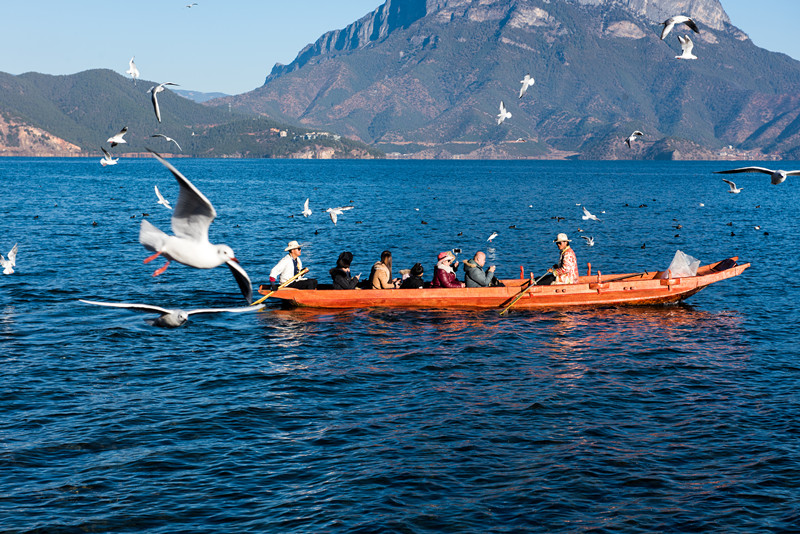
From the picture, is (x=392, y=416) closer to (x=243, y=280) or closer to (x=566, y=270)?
(x=243, y=280)

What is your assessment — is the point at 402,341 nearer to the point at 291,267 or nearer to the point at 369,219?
the point at 291,267

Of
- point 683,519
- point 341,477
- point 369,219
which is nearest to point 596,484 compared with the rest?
point 683,519

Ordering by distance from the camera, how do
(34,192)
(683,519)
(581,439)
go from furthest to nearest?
(34,192), (581,439), (683,519)

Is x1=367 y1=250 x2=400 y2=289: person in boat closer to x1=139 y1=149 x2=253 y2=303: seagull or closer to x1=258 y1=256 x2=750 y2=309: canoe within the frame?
x1=258 y1=256 x2=750 y2=309: canoe

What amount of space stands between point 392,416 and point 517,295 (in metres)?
10.9

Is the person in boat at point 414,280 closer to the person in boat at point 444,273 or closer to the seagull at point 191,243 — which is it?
the person in boat at point 444,273

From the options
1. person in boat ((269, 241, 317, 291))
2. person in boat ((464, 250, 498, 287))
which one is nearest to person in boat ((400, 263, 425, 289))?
person in boat ((464, 250, 498, 287))

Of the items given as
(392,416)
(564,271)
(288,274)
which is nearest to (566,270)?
(564,271)

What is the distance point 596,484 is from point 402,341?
1016 centimetres

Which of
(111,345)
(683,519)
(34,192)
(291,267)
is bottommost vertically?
(683,519)

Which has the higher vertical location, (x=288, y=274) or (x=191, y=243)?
(x=191, y=243)

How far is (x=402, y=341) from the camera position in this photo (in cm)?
2228

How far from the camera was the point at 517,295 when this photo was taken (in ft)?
84.5

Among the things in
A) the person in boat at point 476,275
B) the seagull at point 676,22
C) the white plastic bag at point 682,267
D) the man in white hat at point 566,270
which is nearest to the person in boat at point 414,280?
the person in boat at point 476,275
